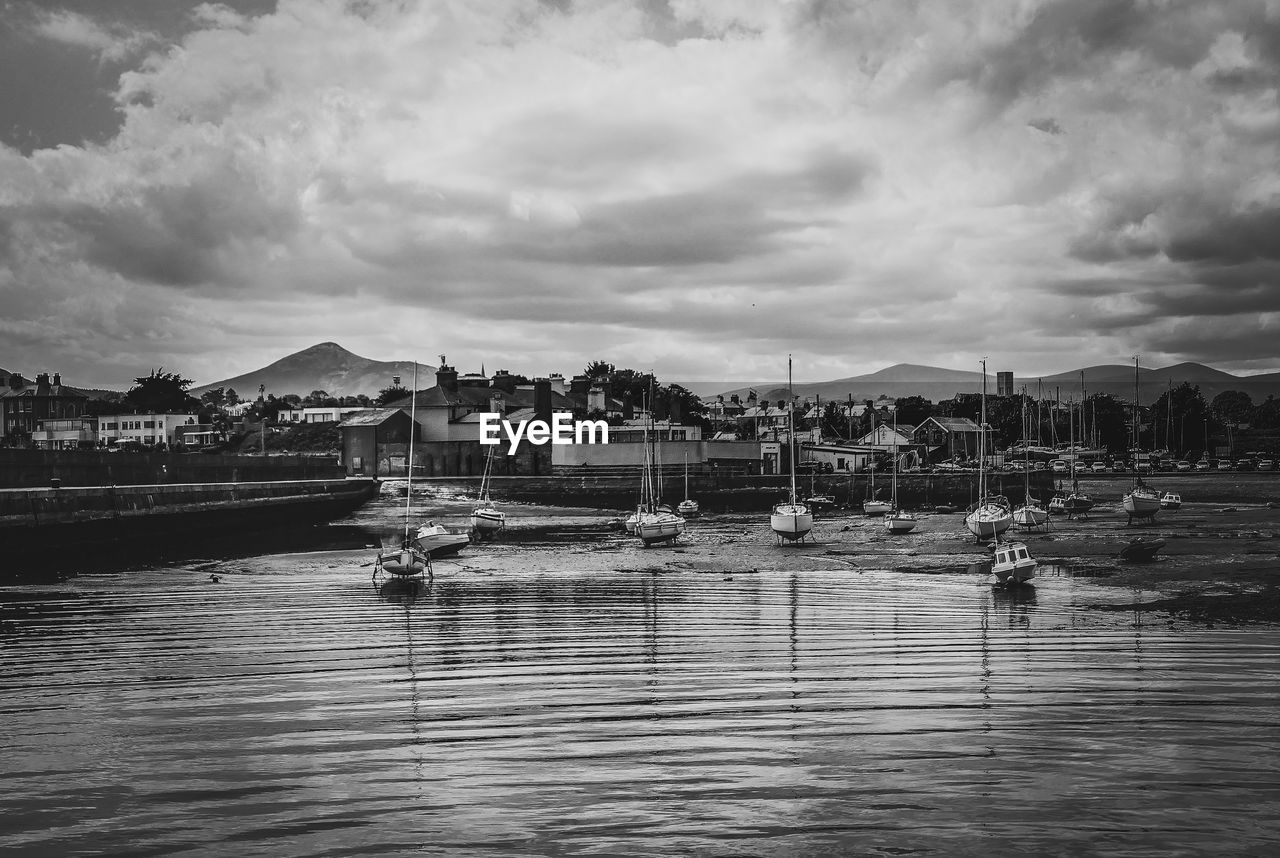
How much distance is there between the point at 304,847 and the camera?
1155 centimetres

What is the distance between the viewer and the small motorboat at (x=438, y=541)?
164 ft

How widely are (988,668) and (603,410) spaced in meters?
135

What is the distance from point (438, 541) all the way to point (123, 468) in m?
30.7

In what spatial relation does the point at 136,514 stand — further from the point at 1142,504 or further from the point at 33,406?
the point at 33,406

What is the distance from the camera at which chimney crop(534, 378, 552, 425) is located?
133750 millimetres

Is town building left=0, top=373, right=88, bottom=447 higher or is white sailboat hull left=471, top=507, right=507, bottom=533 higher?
town building left=0, top=373, right=88, bottom=447

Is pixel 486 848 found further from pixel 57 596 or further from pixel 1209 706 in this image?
pixel 57 596

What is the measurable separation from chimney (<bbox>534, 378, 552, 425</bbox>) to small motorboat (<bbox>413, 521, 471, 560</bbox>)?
267ft

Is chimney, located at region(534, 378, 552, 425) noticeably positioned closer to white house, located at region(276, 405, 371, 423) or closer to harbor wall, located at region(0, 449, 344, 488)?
harbor wall, located at region(0, 449, 344, 488)

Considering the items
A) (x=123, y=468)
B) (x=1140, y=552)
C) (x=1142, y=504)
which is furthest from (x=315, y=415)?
(x=1140, y=552)

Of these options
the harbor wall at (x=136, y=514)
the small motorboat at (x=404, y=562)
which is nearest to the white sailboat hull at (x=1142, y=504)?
the small motorboat at (x=404, y=562)

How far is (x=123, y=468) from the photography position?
7056 cm

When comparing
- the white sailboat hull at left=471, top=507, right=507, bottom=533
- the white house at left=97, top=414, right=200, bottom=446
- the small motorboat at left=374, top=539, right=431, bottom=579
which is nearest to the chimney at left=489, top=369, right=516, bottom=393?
the white house at left=97, top=414, right=200, bottom=446

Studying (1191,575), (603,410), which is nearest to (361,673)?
(1191,575)
